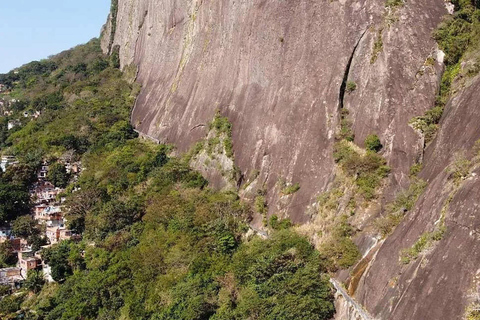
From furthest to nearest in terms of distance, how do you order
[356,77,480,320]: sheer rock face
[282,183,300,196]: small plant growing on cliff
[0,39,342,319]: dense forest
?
[282,183,300,196]: small plant growing on cliff, [0,39,342,319]: dense forest, [356,77,480,320]: sheer rock face

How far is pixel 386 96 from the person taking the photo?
18.9 m

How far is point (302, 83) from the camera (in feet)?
73.3

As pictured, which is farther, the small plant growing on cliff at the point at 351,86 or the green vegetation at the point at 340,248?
the small plant growing on cliff at the point at 351,86

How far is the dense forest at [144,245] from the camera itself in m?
17.3

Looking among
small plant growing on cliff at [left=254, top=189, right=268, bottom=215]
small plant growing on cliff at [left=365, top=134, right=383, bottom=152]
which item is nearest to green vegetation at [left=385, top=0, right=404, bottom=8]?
small plant growing on cliff at [left=365, top=134, right=383, bottom=152]

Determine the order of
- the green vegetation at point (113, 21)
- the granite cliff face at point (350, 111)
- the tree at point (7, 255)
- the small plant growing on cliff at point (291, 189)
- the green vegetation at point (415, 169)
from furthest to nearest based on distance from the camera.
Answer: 1. the green vegetation at point (113, 21)
2. the tree at point (7, 255)
3. the small plant growing on cliff at point (291, 189)
4. the green vegetation at point (415, 169)
5. the granite cliff face at point (350, 111)

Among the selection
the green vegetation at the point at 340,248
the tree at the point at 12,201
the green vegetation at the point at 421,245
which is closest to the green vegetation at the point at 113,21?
the tree at the point at 12,201

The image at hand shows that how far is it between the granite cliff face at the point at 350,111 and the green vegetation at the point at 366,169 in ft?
1.26

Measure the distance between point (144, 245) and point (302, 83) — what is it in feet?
38.8

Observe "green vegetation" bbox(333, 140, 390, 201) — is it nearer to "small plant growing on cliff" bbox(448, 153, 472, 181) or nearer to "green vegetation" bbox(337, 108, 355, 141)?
"green vegetation" bbox(337, 108, 355, 141)

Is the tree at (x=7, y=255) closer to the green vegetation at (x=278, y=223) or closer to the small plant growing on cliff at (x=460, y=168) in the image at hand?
the green vegetation at (x=278, y=223)

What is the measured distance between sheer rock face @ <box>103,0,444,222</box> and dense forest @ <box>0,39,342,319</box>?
2.72 m

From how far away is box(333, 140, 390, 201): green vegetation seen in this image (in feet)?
57.0

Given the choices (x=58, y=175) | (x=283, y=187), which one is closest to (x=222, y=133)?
(x=283, y=187)
